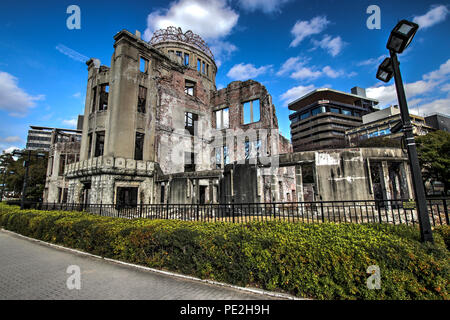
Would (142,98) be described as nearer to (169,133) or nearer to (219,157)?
(169,133)

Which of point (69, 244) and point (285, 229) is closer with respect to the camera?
point (285, 229)

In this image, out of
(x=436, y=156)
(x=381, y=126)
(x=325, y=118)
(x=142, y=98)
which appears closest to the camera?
(x=142, y=98)

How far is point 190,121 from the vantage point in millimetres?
26797

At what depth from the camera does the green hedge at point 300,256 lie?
350 cm

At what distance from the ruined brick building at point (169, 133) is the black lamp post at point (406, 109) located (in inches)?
358

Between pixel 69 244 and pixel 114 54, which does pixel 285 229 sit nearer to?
pixel 69 244

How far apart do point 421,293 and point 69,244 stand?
10.6 m

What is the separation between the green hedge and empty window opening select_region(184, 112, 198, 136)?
20.7 m

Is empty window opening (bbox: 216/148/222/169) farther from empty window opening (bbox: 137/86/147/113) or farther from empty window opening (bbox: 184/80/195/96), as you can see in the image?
empty window opening (bbox: 137/86/147/113)

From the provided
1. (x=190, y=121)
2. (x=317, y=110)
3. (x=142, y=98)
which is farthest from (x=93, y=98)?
(x=317, y=110)

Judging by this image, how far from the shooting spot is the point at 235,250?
4750 millimetres

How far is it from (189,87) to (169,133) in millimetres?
8406

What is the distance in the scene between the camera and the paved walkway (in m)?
4.21
